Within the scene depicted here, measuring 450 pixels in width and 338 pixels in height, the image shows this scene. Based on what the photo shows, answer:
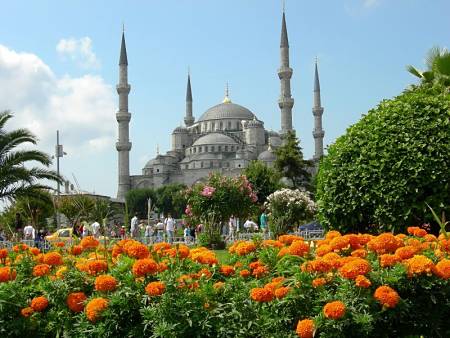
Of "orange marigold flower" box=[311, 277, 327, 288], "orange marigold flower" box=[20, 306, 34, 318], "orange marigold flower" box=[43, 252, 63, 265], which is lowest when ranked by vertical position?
"orange marigold flower" box=[20, 306, 34, 318]

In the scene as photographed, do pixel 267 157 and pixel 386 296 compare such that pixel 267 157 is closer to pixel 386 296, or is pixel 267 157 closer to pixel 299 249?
pixel 299 249

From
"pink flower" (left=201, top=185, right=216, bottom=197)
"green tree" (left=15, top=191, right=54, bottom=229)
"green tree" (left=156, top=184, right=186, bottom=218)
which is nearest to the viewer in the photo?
"green tree" (left=15, top=191, right=54, bottom=229)

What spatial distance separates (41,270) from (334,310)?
206 cm

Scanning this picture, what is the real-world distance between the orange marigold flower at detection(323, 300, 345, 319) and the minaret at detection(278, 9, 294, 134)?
5288 cm

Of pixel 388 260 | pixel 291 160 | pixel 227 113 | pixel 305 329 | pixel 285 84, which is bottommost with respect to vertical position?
pixel 305 329

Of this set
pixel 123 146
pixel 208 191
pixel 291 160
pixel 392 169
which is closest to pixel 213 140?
pixel 123 146

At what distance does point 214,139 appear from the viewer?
75.6 m

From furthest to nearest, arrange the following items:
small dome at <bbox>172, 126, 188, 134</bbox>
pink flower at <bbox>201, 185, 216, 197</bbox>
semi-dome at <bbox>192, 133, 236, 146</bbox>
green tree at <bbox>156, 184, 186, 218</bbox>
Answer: small dome at <bbox>172, 126, 188, 134</bbox>, semi-dome at <bbox>192, 133, 236, 146</bbox>, green tree at <bbox>156, 184, 186, 218</bbox>, pink flower at <bbox>201, 185, 216, 197</bbox>

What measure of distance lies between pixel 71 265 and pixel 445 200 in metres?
4.36

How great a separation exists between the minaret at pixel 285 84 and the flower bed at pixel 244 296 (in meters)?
52.1

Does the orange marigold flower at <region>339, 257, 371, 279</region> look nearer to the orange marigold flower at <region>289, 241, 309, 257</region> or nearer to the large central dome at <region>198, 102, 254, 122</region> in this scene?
the orange marigold flower at <region>289, 241, 309, 257</region>

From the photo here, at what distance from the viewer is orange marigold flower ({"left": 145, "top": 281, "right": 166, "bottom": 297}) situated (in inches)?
137

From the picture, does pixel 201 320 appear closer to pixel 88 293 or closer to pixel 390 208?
pixel 88 293

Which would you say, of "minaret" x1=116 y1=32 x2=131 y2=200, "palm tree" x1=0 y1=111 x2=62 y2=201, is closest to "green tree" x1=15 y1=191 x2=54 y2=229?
"palm tree" x1=0 y1=111 x2=62 y2=201
